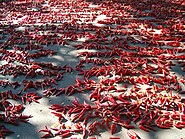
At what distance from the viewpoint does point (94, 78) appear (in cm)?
453

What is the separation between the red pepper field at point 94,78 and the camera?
10.7 ft

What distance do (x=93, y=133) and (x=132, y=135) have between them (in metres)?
0.51

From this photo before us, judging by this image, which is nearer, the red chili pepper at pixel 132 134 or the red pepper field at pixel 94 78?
the red chili pepper at pixel 132 134

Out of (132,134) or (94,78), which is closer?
(132,134)

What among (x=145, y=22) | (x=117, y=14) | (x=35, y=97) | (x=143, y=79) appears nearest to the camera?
(x=35, y=97)

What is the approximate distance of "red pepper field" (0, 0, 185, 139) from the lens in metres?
3.25

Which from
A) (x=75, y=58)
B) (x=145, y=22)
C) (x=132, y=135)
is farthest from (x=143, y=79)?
(x=145, y=22)

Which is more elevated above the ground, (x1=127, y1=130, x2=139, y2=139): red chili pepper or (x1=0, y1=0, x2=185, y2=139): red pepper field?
(x1=0, y1=0, x2=185, y2=139): red pepper field

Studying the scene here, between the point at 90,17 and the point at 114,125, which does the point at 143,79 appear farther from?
the point at 90,17

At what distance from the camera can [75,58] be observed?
5449mm

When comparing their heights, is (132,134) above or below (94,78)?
below

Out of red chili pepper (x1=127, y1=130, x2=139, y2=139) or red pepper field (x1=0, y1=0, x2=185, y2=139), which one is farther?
red pepper field (x1=0, y1=0, x2=185, y2=139)

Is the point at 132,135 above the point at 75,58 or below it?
below

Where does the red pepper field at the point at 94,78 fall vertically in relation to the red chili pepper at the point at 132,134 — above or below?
above
